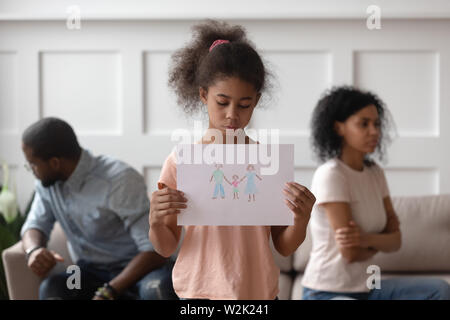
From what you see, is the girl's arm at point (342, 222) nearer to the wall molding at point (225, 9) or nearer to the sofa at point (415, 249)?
the sofa at point (415, 249)

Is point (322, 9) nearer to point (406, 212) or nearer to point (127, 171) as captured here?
point (406, 212)

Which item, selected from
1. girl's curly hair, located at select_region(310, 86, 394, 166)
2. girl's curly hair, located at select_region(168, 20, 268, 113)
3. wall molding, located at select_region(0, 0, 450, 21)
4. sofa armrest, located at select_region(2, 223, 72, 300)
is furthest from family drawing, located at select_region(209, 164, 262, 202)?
wall molding, located at select_region(0, 0, 450, 21)

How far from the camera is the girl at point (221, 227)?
0.85 meters

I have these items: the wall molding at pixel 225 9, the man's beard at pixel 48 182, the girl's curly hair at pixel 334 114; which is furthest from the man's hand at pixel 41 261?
the wall molding at pixel 225 9

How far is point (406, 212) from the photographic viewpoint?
1.87 m

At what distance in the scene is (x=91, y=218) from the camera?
1508mm

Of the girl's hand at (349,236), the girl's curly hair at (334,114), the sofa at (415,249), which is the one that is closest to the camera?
the girl's hand at (349,236)

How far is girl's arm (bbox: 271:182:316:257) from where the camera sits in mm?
813

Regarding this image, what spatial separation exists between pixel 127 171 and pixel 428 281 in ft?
3.00

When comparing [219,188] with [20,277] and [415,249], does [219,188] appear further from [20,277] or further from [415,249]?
[415,249]

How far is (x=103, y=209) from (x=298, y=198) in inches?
32.4

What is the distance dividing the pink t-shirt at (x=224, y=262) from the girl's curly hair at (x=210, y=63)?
13 cm

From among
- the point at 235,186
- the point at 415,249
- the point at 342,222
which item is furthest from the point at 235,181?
the point at 415,249
